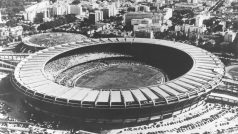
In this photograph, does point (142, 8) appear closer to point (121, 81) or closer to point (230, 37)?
point (230, 37)

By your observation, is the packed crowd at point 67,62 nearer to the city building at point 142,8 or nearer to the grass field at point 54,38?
the grass field at point 54,38

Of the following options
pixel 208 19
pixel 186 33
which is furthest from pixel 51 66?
pixel 208 19

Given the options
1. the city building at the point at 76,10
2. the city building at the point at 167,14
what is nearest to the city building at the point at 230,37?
the city building at the point at 167,14

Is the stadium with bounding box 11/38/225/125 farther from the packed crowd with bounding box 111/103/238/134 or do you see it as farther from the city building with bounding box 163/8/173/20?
the city building with bounding box 163/8/173/20

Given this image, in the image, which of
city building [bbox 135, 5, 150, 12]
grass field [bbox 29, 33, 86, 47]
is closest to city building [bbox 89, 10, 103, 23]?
city building [bbox 135, 5, 150, 12]

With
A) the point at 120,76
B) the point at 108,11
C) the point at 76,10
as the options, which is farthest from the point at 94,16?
the point at 120,76

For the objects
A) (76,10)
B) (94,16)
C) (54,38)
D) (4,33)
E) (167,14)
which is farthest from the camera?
(76,10)

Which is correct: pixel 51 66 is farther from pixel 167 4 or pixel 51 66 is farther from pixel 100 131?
pixel 167 4
